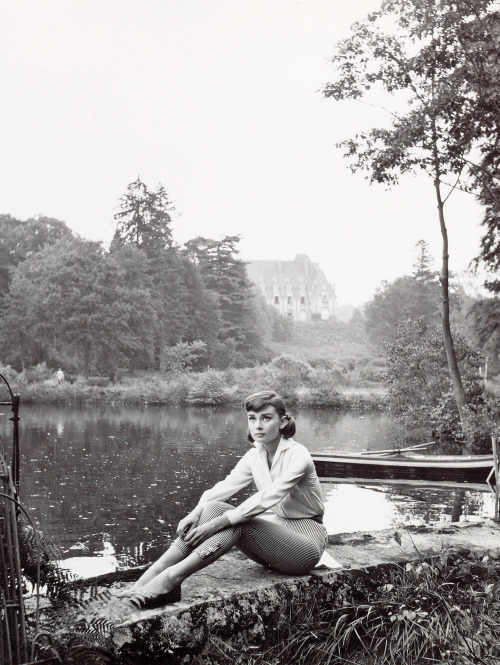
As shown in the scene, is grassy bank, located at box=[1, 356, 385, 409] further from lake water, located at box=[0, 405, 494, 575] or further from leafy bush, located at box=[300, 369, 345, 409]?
lake water, located at box=[0, 405, 494, 575]

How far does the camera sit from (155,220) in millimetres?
51250

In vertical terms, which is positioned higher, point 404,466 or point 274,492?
point 274,492

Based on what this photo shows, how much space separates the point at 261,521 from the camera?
288cm

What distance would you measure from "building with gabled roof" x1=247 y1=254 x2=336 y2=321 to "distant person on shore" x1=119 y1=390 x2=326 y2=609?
247 ft

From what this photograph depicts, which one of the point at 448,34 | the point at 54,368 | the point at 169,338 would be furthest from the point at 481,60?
the point at 169,338

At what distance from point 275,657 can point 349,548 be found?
106cm

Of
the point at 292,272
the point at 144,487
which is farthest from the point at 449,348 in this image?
the point at 292,272

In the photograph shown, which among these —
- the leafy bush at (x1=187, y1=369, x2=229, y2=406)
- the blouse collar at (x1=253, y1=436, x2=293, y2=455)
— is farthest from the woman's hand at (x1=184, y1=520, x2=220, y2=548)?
the leafy bush at (x1=187, y1=369, x2=229, y2=406)

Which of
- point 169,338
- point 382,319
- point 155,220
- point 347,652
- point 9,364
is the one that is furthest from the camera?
point 382,319

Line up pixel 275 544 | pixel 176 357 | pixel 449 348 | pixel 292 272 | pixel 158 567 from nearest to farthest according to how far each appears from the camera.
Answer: pixel 158 567, pixel 275 544, pixel 449 348, pixel 176 357, pixel 292 272

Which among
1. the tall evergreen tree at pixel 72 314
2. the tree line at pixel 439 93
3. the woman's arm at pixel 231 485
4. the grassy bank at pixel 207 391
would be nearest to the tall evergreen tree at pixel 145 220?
the tall evergreen tree at pixel 72 314

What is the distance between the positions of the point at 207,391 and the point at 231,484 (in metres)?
29.6

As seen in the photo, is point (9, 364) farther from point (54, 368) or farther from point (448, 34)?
point (448, 34)

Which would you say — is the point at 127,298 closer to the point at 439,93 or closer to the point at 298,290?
the point at 439,93
